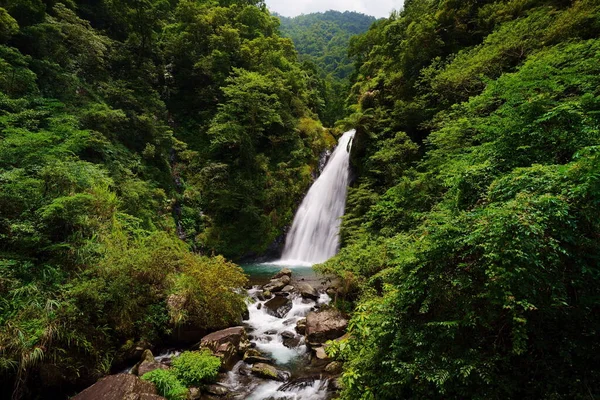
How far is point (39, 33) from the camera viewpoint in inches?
451

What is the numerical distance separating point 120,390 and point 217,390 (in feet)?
6.16

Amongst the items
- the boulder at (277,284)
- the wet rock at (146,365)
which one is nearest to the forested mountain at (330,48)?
the boulder at (277,284)

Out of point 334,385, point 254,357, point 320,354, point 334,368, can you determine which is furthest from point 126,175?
point 334,385

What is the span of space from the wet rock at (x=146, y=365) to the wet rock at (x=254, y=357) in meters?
1.90

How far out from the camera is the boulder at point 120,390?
4.75 metres

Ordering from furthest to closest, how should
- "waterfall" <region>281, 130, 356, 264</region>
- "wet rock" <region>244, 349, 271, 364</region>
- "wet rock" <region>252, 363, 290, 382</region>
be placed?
"waterfall" <region>281, 130, 356, 264</region> < "wet rock" <region>244, 349, 271, 364</region> < "wet rock" <region>252, 363, 290, 382</region>

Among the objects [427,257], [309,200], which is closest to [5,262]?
[427,257]

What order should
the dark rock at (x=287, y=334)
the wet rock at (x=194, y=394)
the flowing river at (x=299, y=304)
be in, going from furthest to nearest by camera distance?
the dark rock at (x=287, y=334), the flowing river at (x=299, y=304), the wet rock at (x=194, y=394)

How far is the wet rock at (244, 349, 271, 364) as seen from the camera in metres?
6.92

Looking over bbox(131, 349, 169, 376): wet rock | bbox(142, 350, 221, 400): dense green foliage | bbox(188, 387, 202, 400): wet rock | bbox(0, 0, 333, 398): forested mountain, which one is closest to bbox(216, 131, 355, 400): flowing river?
bbox(142, 350, 221, 400): dense green foliage

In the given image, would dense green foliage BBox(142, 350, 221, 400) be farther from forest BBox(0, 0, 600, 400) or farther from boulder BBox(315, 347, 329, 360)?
boulder BBox(315, 347, 329, 360)

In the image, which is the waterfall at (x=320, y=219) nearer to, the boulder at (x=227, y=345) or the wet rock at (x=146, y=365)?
the boulder at (x=227, y=345)

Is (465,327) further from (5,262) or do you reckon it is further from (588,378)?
(5,262)

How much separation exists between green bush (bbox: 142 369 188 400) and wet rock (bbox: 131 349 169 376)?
1.16 ft
